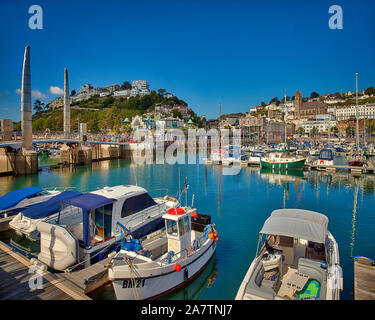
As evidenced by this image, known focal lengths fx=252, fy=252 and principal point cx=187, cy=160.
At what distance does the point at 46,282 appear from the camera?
8.04 meters

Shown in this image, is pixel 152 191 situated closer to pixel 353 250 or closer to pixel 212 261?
pixel 212 261

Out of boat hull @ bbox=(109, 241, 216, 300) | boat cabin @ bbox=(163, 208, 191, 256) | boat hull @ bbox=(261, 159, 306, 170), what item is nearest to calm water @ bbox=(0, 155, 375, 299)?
boat hull @ bbox=(109, 241, 216, 300)

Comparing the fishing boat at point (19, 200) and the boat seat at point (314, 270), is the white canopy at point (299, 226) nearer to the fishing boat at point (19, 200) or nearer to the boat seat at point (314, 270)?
the boat seat at point (314, 270)

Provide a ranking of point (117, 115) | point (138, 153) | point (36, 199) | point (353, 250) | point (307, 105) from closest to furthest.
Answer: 1. point (353, 250)
2. point (36, 199)
3. point (138, 153)
4. point (117, 115)
5. point (307, 105)

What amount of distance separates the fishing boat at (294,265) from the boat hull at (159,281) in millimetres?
2755

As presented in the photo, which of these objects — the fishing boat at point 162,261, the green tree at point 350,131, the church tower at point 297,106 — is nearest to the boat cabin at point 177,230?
the fishing boat at point 162,261

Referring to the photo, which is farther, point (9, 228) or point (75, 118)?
point (75, 118)

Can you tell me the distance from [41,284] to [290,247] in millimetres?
8754

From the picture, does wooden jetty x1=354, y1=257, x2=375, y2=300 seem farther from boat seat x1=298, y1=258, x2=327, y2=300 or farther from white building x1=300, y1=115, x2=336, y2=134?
white building x1=300, y1=115, x2=336, y2=134

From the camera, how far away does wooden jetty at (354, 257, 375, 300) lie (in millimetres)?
7897

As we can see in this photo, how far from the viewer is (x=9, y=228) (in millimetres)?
15281

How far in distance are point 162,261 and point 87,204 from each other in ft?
13.1
